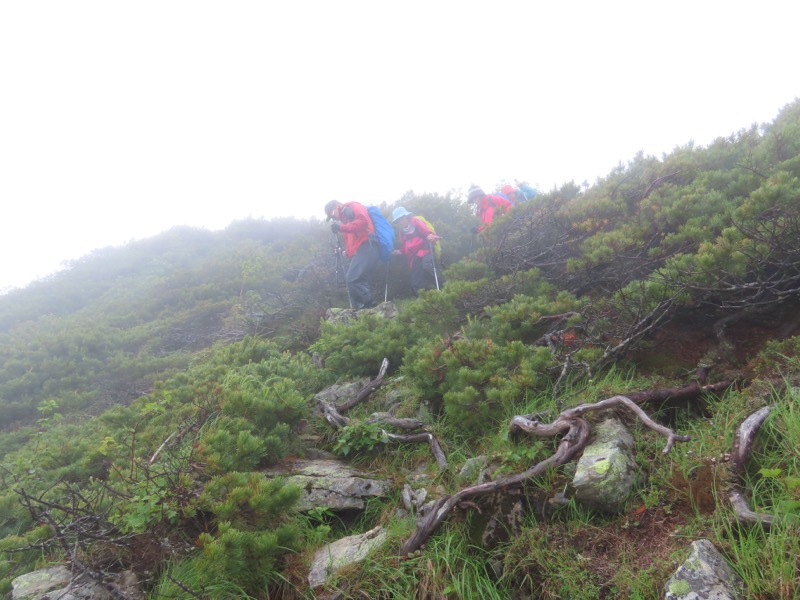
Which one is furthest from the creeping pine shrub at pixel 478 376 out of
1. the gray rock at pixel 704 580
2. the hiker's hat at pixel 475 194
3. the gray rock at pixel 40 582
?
the hiker's hat at pixel 475 194

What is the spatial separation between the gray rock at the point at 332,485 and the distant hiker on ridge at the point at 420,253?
559 cm

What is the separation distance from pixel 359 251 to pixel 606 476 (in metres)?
7.06

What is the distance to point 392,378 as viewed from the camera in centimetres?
519

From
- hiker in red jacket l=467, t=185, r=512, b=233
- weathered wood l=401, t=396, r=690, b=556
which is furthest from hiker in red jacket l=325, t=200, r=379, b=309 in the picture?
weathered wood l=401, t=396, r=690, b=556

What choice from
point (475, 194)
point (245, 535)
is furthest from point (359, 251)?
point (245, 535)

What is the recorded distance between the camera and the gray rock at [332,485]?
3.25 meters

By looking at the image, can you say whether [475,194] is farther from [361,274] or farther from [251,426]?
[251,426]

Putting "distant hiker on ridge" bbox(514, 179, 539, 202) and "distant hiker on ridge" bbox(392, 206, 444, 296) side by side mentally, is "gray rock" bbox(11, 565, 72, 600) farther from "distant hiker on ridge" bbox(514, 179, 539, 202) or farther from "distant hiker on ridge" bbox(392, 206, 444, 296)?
"distant hiker on ridge" bbox(514, 179, 539, 202)

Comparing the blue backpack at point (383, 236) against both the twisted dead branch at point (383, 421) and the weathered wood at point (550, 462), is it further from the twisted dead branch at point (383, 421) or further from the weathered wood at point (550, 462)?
the weathered wood at point (550, 462)

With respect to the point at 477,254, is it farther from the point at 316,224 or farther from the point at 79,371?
the point at 316,224

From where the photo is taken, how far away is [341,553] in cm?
266

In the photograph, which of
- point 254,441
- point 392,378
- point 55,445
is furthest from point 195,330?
point 254,441

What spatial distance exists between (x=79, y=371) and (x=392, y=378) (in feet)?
21.4

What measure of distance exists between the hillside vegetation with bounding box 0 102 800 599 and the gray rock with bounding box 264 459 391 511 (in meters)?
0.12
